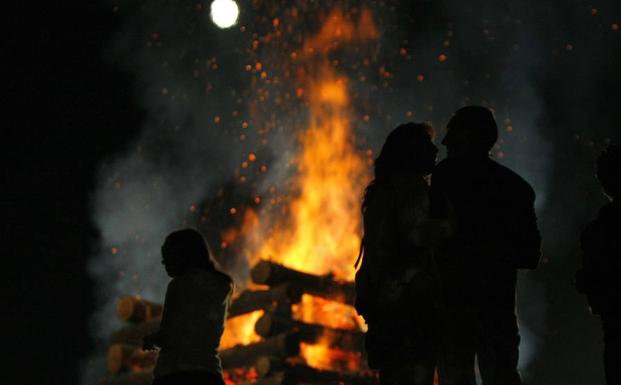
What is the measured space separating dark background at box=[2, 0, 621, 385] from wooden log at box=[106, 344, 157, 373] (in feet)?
37.7

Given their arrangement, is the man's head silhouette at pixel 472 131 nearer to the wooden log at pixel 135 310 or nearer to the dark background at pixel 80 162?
the wooden log at pixel 135 310

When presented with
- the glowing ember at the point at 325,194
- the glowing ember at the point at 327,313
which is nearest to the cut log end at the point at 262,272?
the glowing ember at the point at 327,313

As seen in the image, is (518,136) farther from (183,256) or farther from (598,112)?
(183,256)

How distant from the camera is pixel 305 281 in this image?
12.6 m

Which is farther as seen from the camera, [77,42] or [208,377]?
[77,42]

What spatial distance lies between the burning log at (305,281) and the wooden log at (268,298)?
139 mm

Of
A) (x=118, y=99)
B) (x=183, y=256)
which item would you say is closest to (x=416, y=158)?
(x=183, y=256)

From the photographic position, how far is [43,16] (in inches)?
1070

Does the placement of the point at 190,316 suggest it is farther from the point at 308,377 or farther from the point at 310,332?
the point at 310,332

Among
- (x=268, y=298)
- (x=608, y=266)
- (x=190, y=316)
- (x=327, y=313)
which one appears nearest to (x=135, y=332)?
(x=268, y=298)

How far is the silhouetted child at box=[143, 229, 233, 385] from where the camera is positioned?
16.8 ft

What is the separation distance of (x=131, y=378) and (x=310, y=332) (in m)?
3.93

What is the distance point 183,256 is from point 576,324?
2200 cm

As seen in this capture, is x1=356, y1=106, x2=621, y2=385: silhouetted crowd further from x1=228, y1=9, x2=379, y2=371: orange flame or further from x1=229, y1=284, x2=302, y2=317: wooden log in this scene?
x1=228, y1=9, x2=379, y2=371: orange flame
